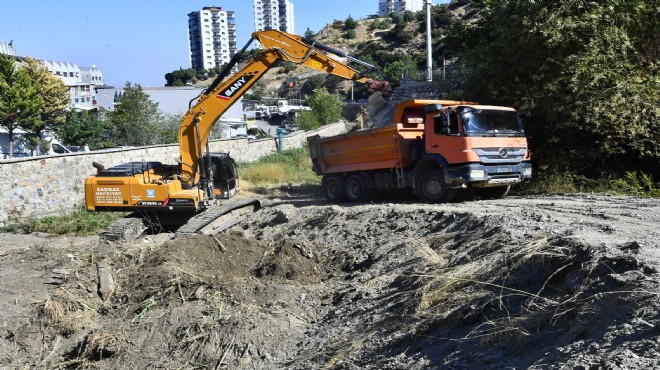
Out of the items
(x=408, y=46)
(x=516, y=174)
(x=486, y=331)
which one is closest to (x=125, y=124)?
(x=516, y=174)

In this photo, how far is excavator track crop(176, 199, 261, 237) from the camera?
1180 cm

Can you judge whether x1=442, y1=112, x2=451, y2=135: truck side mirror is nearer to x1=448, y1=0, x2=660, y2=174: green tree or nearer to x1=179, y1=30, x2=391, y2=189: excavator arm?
x1=179, y1=30, x2=391, y2=189: excavator arm

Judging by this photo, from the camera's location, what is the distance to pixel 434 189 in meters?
13.8

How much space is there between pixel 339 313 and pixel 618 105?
9770 millimetres

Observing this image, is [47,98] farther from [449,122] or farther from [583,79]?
[583,79]

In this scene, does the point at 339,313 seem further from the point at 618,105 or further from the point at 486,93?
the point at 486,93

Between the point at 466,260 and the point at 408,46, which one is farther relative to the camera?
the point at 408,46

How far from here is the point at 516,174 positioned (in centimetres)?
1352

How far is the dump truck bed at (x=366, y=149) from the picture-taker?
1438 cm

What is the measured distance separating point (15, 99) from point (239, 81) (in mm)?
26707

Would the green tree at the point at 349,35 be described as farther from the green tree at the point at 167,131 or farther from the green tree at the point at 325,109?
the green tree at the point at 167,131

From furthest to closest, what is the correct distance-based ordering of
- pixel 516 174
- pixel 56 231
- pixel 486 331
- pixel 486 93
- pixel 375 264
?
pixel 486 93, pixel 56 231, pixel 516 174, pixel 375 264, pixel 486 331

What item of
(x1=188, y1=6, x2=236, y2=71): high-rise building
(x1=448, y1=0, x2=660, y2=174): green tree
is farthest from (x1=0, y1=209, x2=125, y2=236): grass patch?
(x1=188, y1=6, x2=236, y2=71): high-rise building

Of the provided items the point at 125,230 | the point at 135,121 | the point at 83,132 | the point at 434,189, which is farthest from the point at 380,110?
the point at 83,132
